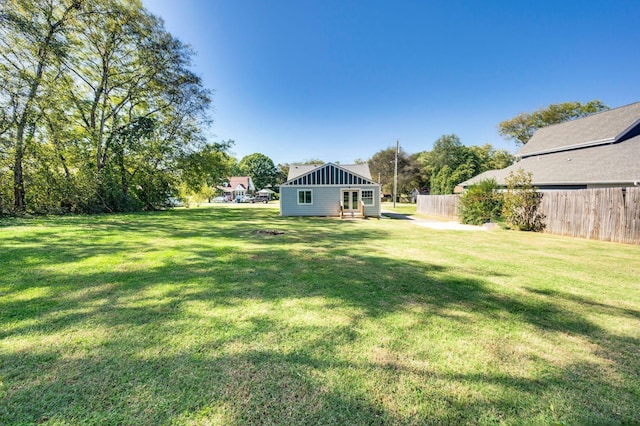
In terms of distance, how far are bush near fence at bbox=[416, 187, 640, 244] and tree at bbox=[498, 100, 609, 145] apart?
2857 cm

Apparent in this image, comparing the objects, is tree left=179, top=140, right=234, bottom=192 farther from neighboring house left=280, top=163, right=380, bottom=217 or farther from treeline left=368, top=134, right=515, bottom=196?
treeline left=368, top=134, right=515, bottom=196

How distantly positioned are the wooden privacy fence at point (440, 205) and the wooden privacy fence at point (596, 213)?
6.28m

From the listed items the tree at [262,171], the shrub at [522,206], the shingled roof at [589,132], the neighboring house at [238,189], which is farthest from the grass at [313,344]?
the tree at [262,171]

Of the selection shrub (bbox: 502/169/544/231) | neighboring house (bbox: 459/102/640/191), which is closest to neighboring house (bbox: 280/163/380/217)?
shrub (bbox: 502/169/544/231)

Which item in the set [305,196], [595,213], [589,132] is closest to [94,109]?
[305,196]

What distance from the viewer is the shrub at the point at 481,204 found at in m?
12.6

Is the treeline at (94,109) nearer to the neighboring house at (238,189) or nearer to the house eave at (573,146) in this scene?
the house eave at (573,146)

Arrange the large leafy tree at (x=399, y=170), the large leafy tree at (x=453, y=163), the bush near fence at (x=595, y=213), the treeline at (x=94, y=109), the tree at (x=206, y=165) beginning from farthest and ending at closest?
1. the large leafy tree at (x=399, y=170)
2. the large leafy tree at (x=453, y=163)
3. the tree at (x=206, y=165)
4. the treeline at (x=94, y=109)
5. the bush near fence at (x=595, y=213)

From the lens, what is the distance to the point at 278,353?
214cm

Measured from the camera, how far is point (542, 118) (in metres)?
30.5

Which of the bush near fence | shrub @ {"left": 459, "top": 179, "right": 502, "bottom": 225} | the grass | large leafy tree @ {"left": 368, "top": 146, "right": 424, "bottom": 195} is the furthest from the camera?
large leafy tree @ {"left": 368, "top": 146, "right": 424, "bottom": 195}

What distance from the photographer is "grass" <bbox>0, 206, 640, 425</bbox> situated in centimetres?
158

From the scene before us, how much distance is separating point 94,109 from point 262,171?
40869 mm

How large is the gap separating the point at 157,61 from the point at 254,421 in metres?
21.8
